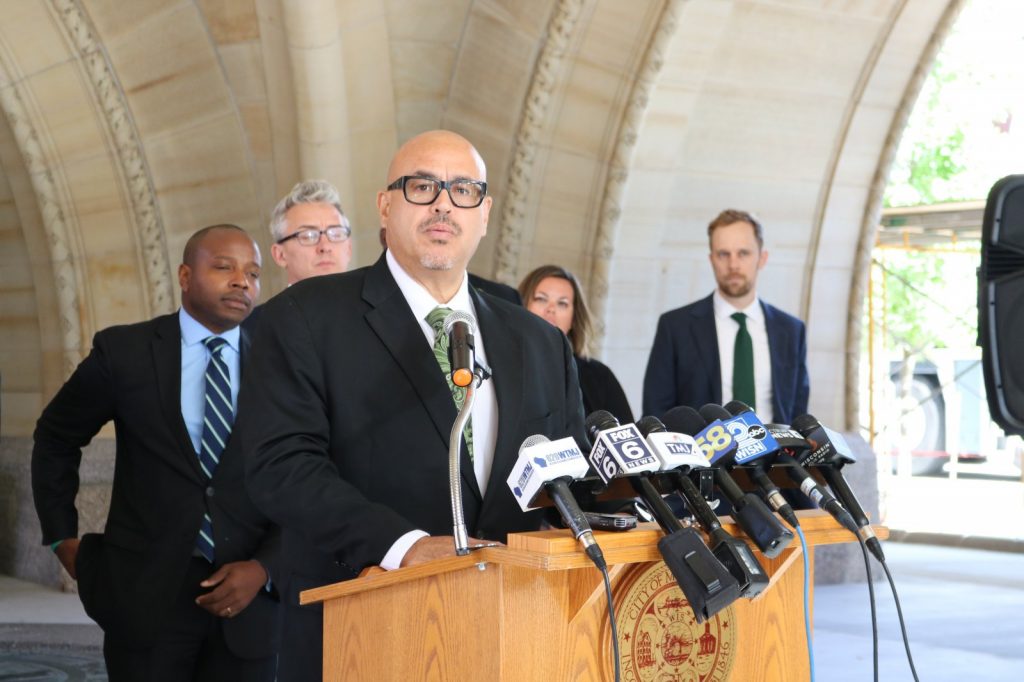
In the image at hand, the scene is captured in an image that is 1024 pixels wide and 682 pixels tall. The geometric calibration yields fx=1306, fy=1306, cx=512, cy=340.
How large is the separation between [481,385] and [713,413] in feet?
1.69

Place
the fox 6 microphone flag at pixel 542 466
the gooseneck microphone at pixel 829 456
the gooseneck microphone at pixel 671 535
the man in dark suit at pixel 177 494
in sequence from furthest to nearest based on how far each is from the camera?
the man in dark suit at pixel 177 494, the gooseneck microphone at pixel 829 456, the fox 6 microphone flag at pixel 542 466, the gooseneck microphone at pixel 671 535

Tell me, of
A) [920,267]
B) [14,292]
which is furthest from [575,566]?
[920,267]

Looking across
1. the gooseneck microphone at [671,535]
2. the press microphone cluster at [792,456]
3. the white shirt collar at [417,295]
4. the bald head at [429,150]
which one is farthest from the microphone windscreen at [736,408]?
the bald head at [429,150]

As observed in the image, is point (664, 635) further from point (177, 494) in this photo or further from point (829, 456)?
point (177, 494)

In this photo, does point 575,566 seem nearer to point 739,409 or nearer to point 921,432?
point 739,409

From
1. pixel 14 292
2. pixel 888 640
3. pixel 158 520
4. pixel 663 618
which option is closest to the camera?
pixel 663 618

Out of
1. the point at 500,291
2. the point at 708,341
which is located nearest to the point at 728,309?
the point at 708,341

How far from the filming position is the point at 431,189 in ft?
8.94

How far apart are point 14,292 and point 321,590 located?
578 cm

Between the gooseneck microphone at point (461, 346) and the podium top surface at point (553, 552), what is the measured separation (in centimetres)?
28

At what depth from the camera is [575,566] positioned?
1.96 metres

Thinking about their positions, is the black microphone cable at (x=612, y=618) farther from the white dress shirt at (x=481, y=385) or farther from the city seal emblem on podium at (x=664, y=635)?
the white dress shirt at (x=481, y=385)

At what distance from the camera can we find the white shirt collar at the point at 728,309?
5.21m

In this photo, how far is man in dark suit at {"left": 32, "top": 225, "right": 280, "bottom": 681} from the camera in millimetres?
3424
